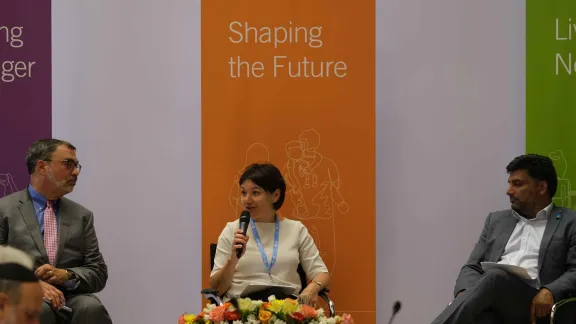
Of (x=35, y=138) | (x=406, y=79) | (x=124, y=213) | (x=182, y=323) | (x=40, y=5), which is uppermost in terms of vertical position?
(x=40, y=5)

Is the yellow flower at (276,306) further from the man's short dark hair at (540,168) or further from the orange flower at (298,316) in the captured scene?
the man's short dark hair at (540,168)

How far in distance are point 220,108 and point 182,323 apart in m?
2.05

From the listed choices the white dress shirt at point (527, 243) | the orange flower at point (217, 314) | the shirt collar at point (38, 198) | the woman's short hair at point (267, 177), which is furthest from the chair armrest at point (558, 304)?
the shirt collar at point (38, 198)

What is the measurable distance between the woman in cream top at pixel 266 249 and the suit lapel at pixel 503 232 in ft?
3.85

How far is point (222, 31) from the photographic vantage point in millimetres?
5852

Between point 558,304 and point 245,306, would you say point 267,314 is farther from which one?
point 558,304

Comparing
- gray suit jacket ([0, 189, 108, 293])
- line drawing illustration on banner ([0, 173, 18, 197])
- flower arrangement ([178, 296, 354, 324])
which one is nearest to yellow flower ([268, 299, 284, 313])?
flower arrangement ([178, 296, 354, 324])

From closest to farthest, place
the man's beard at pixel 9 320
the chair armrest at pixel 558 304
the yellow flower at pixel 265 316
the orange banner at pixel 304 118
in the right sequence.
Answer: the man's beard at pixel 9 320, the yellow flower at pixel 265 316, the chair armrest at pixel 558 304, the orange banner at pixel 304 118

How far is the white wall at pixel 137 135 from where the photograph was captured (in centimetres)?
640

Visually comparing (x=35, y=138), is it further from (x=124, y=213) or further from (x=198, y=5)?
(x=198, y=5)

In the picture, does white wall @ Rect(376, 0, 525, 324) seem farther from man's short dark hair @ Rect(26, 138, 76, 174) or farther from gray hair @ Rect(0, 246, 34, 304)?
gray hair @ Rect(0, 246, 34, 304)

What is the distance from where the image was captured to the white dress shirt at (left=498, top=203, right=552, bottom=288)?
5496mm

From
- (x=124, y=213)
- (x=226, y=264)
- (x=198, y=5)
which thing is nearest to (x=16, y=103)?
(x=124, y=213)

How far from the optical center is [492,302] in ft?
16.8
